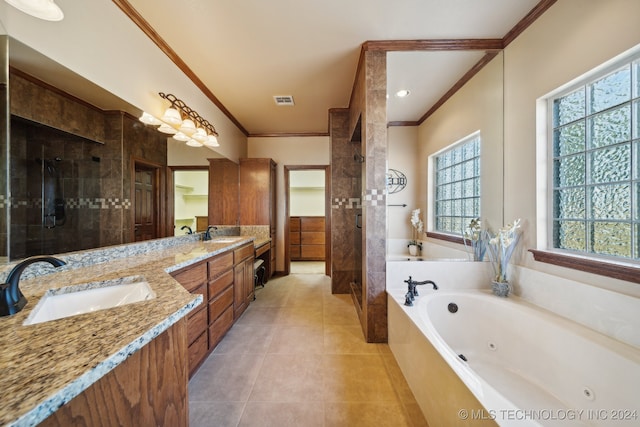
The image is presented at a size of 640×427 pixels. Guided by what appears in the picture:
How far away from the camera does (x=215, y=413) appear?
131 cm

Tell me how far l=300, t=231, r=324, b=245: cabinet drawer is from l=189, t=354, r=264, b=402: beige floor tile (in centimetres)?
367

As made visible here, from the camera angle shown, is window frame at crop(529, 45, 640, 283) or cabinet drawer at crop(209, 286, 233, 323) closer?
window frame at crop(529, 45, 640, 283)

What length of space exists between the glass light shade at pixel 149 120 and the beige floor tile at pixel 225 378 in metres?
1.95

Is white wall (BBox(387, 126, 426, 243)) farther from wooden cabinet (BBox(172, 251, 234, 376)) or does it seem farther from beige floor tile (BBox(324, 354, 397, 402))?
wooden cabinet (BBox(172, 251, 234, 376))

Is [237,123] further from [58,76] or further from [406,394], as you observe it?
[406,394]

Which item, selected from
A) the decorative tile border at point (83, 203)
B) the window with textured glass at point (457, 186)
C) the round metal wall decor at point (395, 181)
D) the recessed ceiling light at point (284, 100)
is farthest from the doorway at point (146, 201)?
the window with textured glass at point (457, 186)

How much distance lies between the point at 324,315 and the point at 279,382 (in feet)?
3.35

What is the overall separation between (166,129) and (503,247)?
2.99 meters

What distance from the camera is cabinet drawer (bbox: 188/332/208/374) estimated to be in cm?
154

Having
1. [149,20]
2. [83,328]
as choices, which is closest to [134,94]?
[149,20]

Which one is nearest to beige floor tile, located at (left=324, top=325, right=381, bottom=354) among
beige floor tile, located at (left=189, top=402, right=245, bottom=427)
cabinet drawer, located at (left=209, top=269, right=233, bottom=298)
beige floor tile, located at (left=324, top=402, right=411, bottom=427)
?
beige floor tile, located at (left=324, top=402, right=411, bottom=427)

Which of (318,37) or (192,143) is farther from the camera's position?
(192,143)

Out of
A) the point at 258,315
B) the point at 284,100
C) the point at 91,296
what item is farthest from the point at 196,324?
the point at 284,100

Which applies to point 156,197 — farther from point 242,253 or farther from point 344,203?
point 344,203
